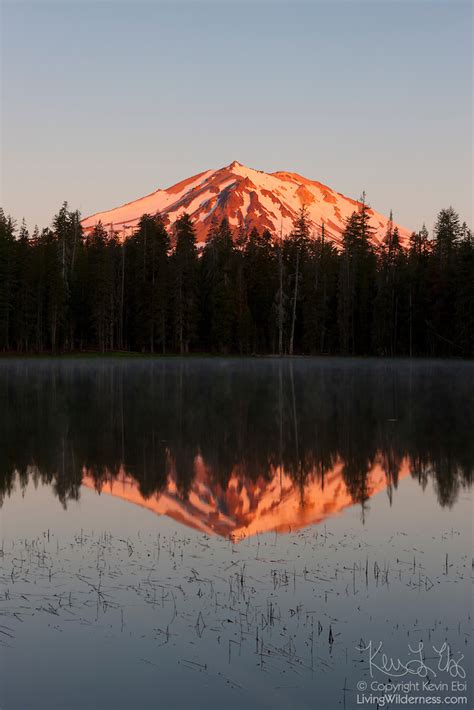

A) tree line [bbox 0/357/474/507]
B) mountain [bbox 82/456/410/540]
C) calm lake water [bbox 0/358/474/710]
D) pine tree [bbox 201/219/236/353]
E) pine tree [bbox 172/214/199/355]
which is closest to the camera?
calm lake water [bbox 0/358/474/710]

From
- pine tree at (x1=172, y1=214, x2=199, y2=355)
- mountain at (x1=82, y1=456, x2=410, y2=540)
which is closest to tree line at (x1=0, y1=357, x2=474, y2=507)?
mountain at (x1=82, y1=456, x2=410, y2=540)

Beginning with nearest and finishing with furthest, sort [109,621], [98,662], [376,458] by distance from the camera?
[98,662] < [109,621] < [376,458]

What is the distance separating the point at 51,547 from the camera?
12.6m

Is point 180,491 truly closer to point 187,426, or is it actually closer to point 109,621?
point 109,621

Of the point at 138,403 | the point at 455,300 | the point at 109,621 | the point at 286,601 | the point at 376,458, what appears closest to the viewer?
the point at 109,621

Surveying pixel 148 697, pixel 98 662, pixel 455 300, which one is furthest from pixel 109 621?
pixel 455 300

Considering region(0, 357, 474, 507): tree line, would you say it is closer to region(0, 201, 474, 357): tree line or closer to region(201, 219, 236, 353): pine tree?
region(0, 201, 474, 357): tree line

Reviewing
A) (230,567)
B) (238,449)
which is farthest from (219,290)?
(230,567)

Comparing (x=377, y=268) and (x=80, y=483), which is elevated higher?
(x=377, y=268)

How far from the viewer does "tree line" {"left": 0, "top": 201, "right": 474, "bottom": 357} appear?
105375mm

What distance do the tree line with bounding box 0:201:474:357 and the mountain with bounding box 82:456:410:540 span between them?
86824mm

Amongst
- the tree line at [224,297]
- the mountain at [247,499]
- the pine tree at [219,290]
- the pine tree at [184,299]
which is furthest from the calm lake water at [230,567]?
the pine tree at [219,290]

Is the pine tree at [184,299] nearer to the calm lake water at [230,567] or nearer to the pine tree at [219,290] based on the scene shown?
the pine tree at [219,290]

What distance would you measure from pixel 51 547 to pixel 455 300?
100501 millimetres
